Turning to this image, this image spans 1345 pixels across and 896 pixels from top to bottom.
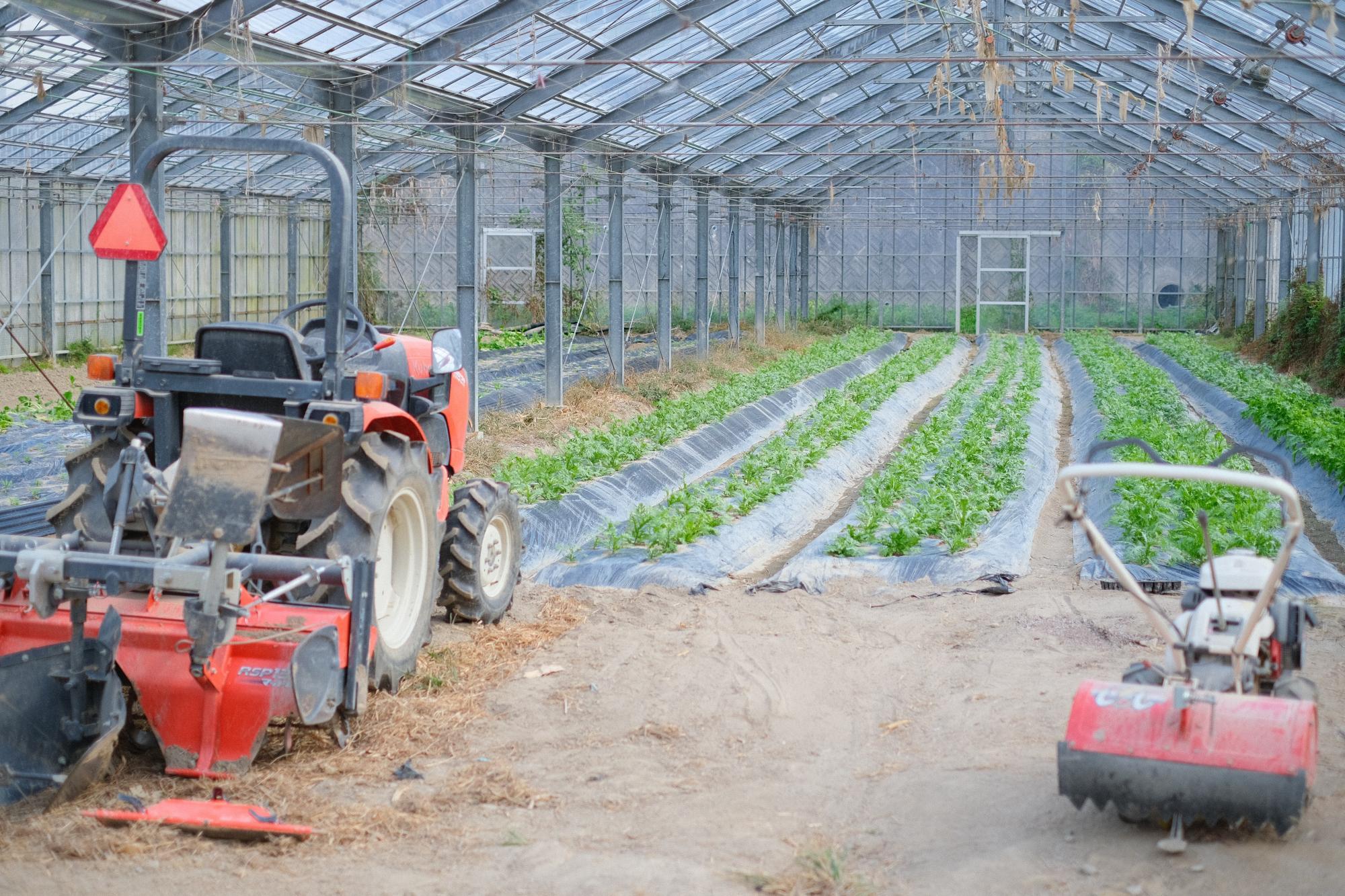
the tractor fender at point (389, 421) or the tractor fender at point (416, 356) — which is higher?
the tractor fender at point (416, 356)

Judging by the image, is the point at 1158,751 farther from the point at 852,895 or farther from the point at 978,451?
the point at 978,451

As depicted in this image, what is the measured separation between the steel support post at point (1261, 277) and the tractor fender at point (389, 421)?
90.3 ft

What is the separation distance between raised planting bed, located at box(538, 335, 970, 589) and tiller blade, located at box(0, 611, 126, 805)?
456 centimetres

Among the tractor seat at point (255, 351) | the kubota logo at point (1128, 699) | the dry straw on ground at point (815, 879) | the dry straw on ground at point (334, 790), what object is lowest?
the dry straw on ground at point (815, 879)

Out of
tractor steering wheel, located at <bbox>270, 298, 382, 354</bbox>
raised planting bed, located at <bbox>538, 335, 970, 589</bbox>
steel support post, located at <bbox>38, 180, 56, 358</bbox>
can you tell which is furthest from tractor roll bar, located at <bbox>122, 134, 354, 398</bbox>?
steel support post, located at <bbox>38, 180, 56, 358</bbox>

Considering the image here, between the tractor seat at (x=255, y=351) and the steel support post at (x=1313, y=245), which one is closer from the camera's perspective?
the tractor seat at (x=255, y=351)

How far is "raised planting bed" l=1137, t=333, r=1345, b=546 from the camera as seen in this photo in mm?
12969

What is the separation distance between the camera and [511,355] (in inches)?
1100

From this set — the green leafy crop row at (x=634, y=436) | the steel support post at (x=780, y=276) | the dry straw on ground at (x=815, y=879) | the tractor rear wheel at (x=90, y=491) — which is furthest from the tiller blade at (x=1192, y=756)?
the steel support post at (x=780, y=276)

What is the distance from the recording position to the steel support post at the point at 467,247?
15.2 meters

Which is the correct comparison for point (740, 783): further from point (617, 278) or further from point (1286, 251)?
point (1286, 251)

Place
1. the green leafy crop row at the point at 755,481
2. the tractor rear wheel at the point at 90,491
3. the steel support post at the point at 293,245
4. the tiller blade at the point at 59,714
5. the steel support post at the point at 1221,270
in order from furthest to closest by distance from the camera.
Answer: the steel support post at the point at 1221,270 → the steel support post at the point at 293,245 → the green leafy crop row at the point at 755,481 → the tractor rear wheel at the point at 90,491 → the tiller blade at the point at 59,714

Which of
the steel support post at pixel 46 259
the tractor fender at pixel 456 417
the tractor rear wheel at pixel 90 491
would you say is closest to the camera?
the tractor rear wheel at pixel 90 491

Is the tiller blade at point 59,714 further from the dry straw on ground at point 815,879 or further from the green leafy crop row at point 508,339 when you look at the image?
the green leafy crop row at point 508,339
